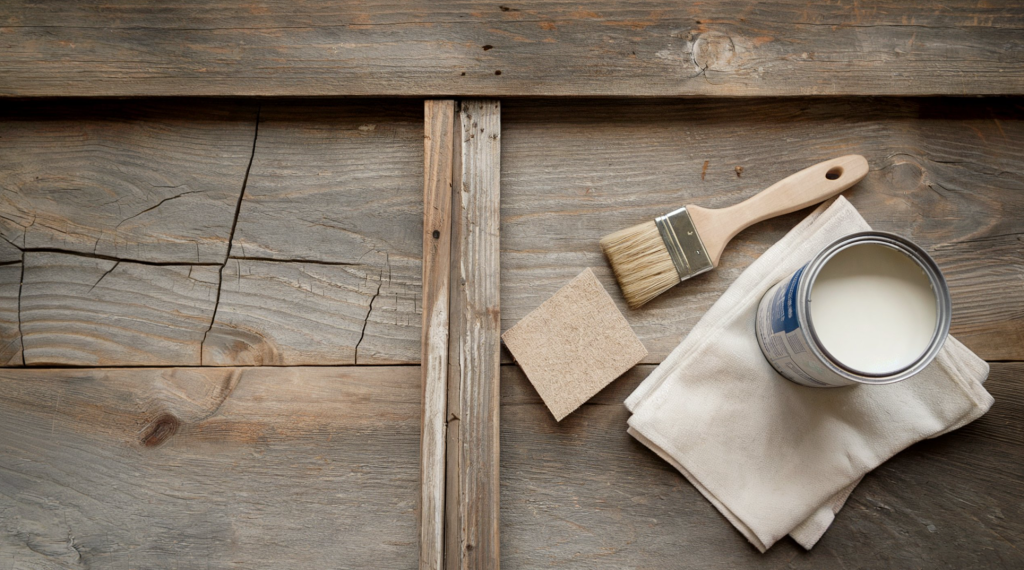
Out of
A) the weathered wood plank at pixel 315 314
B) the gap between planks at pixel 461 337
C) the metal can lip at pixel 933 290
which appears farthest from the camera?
the weathered wood plank at pixel 315 314

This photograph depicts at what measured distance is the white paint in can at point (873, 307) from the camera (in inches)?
30.1

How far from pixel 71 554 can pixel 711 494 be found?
41.1 inches

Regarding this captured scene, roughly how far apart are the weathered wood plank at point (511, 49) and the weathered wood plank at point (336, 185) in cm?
7

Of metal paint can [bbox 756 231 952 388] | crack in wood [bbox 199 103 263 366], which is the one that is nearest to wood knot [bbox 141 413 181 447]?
crack in wood [bbox 199 103 263 366]

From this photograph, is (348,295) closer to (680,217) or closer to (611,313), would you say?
(611,313)

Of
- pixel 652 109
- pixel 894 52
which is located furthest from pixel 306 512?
pixel 894 52

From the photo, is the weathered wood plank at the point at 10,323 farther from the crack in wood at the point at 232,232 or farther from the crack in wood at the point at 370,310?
the crack in wood at the point at 370,310

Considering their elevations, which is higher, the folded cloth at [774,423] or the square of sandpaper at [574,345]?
the square of sandpaper at [574,345]

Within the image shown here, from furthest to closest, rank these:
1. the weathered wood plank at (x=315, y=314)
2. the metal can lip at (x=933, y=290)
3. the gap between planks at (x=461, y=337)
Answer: the weathered wood plank at (x=315, y=314) → the gap between planks at (x=461, y=337) → the metal can lip at (x=933, y=290)

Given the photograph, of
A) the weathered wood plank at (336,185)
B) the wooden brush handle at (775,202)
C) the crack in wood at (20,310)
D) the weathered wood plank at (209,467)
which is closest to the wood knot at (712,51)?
the wooden brush handle at (775,202)

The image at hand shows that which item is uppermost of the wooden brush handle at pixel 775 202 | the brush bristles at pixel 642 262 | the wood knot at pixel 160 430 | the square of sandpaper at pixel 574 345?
the wooden brush handle at pixel 775 202

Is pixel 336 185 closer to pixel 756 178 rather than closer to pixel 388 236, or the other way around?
pixel 388 236

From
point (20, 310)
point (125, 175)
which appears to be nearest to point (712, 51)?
point (125, 175)

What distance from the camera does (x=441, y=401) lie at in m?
0.83
